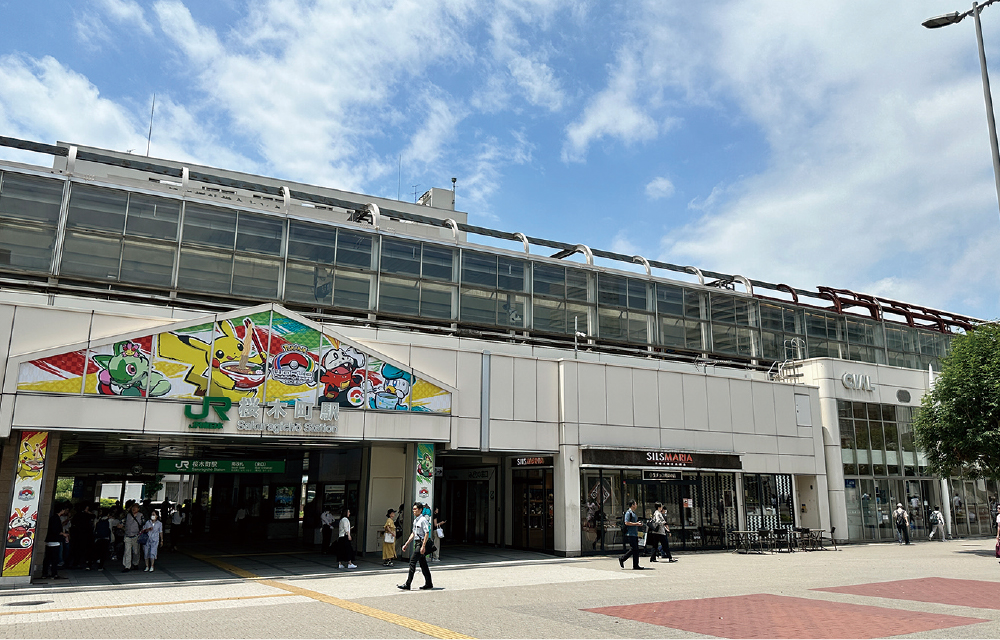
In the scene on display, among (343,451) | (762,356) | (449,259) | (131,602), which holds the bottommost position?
(131,602)

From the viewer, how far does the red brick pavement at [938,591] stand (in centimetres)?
1282

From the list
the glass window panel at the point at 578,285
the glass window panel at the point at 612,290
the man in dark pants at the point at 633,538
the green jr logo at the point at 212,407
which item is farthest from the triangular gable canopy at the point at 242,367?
the glass window panel at the point at 612,290

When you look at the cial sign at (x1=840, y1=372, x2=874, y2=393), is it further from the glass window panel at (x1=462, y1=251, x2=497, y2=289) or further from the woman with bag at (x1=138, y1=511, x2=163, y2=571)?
the woman with bag at (x1=138, y1=511, x2=163, y2=571)

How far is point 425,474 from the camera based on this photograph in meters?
19.8

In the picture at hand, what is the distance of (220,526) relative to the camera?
3366cm

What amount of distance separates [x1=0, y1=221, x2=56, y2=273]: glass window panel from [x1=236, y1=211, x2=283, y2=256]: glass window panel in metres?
5.22

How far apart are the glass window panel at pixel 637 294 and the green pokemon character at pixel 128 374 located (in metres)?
18.6

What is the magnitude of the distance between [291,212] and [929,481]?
96.8 feet

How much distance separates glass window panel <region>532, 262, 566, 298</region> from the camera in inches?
1101

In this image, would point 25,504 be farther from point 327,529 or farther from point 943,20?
point 943,20

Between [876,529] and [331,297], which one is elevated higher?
[331,297]

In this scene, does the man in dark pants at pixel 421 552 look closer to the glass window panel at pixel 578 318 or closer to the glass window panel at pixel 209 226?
the glass window panel at pixel 209 226

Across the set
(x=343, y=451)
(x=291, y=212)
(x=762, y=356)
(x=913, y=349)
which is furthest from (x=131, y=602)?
(x=913, y=349)

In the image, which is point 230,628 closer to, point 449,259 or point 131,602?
point 131,602
